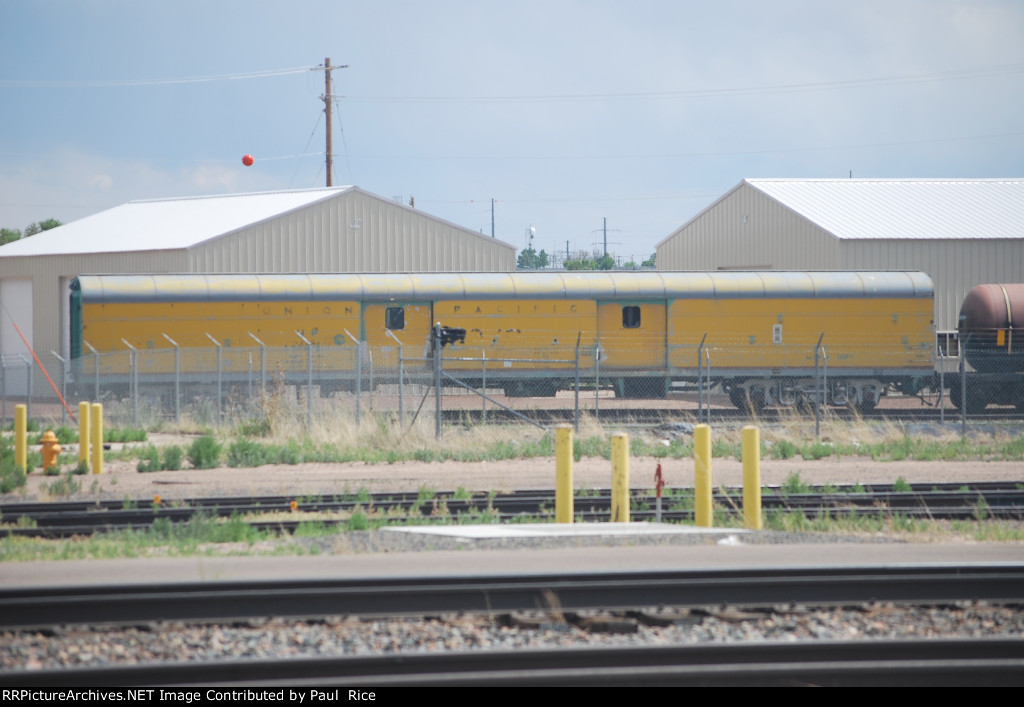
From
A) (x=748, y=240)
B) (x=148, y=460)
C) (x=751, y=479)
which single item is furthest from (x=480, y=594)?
(x=748, y=240)

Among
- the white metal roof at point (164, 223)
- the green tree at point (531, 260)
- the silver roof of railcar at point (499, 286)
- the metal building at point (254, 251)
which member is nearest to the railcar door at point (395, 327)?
the silver roof of railcar at point (499, 286)

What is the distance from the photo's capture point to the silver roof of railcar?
25984 millimetres

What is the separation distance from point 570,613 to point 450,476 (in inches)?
348

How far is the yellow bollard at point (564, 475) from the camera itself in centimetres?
1125

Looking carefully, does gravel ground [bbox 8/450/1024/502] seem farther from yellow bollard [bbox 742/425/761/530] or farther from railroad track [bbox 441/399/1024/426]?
railroad track [bbox 441/399/1024/426]

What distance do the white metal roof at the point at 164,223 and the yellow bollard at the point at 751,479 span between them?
96.6ft

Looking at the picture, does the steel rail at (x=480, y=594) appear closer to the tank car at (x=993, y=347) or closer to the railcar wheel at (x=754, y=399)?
the railcar wheel at (x=754, y=399)

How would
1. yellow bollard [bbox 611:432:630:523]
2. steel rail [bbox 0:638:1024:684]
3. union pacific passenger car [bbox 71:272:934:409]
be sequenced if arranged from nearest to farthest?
steel rail [bbox 0:638:1024:684], yellow bollard [bbox 611:432:630:523], union pacific passenger car [bbox 71:272:934:409]

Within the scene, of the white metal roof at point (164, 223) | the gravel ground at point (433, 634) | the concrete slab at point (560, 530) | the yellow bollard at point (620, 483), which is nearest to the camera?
the gravel ground at point (433, 634)

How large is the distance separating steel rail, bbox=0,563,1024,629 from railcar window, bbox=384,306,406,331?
1910 centimetres

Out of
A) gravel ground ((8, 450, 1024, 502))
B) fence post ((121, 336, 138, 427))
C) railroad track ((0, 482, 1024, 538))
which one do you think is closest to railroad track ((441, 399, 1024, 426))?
gravel ground ((8, 450, 1024, 502))

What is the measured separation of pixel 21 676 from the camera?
5.91 m

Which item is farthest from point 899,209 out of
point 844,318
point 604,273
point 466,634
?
point 466,634

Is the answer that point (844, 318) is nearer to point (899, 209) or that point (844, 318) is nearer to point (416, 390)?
point (416, 390)
